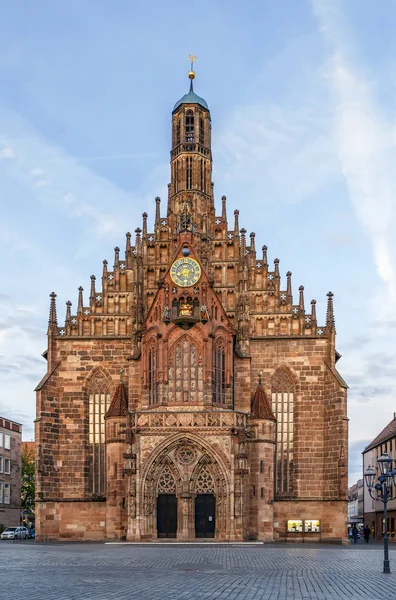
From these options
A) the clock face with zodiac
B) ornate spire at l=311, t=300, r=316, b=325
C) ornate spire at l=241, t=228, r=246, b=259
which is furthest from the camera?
ornate spire at l=241, t=228, r=246, b=259

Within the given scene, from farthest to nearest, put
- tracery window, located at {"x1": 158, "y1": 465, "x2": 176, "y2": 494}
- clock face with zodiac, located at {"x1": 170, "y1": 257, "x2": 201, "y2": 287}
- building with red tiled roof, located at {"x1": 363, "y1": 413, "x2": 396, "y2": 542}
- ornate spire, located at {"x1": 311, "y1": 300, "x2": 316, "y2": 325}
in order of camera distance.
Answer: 1. building with red tiled roof, located at {"x1": 363, "y1": 413, "x2": 396, "y2": 542}
2. ornate spire, located at {"x1": 311, "y1": 300, "x2": 316, "y2": 325}
3. clock face with zodiac, located at {"x1": 170, "y1": 257, "x2": 201, "y2": 287}
4. tracery window, located at {"x1": 158, "y1": 465, "x2": 176, "y2": 494}

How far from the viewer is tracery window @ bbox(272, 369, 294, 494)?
65250 millimetres

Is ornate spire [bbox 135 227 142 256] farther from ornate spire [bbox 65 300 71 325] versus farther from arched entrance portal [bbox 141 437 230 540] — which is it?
arched entrance portal [bbox 141 437 230 540]

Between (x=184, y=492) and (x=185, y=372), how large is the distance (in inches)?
328

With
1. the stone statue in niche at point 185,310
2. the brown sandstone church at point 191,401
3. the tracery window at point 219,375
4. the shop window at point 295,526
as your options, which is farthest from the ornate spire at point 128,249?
the shop window at point 295,526

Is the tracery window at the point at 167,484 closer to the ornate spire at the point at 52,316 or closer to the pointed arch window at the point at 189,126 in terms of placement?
the ornate spire at the point at 52,316

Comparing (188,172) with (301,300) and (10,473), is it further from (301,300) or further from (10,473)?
(10,473)

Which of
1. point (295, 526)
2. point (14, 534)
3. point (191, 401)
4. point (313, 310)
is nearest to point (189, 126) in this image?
point (313, 310)

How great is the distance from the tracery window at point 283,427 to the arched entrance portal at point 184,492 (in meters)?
7.00

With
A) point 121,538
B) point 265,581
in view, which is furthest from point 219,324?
point 265,581

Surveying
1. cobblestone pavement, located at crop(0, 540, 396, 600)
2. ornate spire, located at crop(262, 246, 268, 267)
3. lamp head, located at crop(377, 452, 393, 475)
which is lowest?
cobblestone pavement, located at crop(0, 540, 396, 600)

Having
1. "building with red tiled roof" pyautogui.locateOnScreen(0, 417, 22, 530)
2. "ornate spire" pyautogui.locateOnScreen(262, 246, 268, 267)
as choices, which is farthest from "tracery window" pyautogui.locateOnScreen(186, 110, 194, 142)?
"building with red tiled roof" pyautogui.locateOnScreen(0, 417, 22, 530)

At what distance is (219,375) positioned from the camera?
62969 millimetres

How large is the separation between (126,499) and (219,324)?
1392 cm
